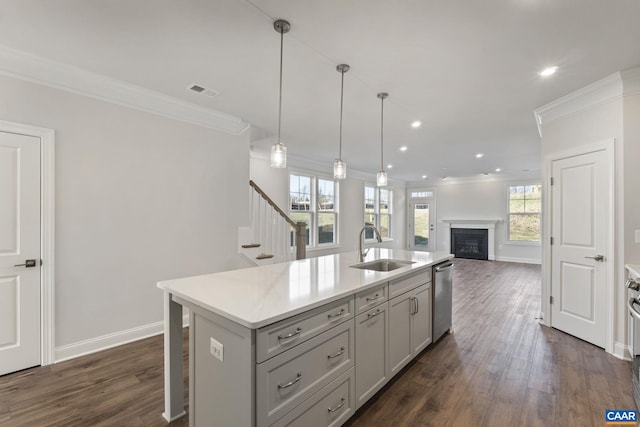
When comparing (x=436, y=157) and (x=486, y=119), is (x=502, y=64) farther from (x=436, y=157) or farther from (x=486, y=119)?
(x=436, y=157)

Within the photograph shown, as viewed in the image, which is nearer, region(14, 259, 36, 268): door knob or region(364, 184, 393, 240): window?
region(14, 259, 36, 268): door knob

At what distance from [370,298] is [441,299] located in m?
1.50

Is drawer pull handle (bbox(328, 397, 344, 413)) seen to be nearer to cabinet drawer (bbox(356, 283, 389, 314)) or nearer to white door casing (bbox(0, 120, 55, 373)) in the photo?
cabinet drawer (bbox(356, 283, 389, 314))

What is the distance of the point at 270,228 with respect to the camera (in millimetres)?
4504

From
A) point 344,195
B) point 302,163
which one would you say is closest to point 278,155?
point 302,163

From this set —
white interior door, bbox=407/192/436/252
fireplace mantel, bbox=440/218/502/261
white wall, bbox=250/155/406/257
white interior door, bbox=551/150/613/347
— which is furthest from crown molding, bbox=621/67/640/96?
white interior door, bbox=407/192/436/252

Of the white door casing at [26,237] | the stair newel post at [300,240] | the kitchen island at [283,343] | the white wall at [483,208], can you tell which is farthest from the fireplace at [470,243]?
the white door casing at [26,237]

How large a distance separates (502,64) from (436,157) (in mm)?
4143

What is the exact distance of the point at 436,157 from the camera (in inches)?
261

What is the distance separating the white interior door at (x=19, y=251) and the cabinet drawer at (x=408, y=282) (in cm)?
313

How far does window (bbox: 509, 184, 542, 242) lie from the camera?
336 inches

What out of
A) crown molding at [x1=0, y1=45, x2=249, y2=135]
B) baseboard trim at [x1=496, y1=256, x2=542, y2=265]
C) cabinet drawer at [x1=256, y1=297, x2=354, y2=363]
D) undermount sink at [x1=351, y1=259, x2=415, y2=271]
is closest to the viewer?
cabinet drawer at [x1=256, y1=297, x2=354, y2=363]

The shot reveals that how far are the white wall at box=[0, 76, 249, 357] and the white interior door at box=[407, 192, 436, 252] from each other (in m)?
8.33

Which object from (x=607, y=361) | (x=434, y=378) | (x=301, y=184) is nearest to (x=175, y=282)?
(x=434, y=378)
